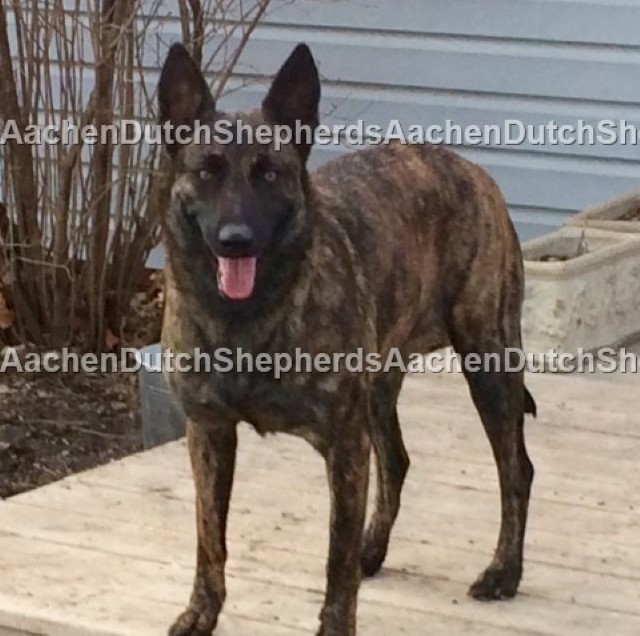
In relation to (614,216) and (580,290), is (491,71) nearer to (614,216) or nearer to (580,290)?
(614,216)

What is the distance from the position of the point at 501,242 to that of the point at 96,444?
2204mm

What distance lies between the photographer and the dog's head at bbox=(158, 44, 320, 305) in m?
3.02

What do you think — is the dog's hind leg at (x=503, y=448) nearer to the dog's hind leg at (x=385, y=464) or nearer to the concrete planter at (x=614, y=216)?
the dog's hind leg at (x=385, y=464)

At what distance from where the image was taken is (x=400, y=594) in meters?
3.75

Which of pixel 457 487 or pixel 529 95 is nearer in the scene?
pixel 457 487

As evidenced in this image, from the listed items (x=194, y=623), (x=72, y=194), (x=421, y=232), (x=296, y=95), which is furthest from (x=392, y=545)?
(x=72, y=194)

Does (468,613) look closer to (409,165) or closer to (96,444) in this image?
(409,165)

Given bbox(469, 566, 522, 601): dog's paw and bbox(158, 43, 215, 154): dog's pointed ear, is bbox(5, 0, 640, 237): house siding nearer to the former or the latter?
bbox(469, 566, 522, 601): dog's paw

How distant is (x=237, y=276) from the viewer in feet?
10.1

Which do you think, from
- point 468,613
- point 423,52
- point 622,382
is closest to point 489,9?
point 423,52

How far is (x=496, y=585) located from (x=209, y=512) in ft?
2.30

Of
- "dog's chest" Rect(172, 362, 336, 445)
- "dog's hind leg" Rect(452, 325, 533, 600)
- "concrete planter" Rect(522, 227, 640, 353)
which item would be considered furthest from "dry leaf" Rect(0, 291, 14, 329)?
"dog's chest" Rect(172, 362, 336, 445)

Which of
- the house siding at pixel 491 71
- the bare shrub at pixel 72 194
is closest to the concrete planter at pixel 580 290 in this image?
the house siding at pixel 491 71

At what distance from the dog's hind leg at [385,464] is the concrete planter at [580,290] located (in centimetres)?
161
